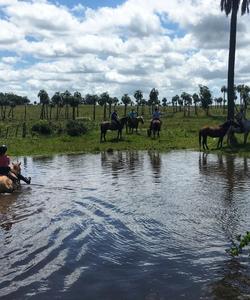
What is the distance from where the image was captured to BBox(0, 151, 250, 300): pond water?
20.1 ft

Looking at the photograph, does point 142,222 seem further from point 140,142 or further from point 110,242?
point 140,142

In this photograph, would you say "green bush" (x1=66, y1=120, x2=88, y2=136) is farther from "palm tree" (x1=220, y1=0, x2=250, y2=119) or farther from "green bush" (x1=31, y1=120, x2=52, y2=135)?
"palm tree" (x1=220, y1=0, x2=250, y2=119)

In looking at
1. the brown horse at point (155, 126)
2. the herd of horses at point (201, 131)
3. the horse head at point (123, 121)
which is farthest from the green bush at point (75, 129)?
the brown horse at point (155, 126)

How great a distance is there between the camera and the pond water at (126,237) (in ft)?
20.1

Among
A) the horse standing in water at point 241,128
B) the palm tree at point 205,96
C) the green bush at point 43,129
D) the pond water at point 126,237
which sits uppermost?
the palm tree at point 205,96

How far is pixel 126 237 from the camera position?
332 inches

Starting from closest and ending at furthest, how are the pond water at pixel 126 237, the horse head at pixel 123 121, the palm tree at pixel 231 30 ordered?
the pond water at pixel 126 237, the palm tree at pixel 231 30, the horse head at pixel 123 121

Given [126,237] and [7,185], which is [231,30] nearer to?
[7,185]

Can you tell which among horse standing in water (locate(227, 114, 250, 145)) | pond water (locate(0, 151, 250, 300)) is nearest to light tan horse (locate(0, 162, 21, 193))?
pond water (locate(0, 151, 250, 300))

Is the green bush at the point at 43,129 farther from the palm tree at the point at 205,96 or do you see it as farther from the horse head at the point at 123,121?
the palm tree at the point at 205,96

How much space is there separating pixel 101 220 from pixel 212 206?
2713 millimetres

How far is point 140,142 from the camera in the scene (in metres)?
31.9

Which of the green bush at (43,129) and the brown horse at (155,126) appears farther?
the green bush at (43,129)

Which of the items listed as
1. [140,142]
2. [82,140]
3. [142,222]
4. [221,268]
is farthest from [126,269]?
[82,140]
